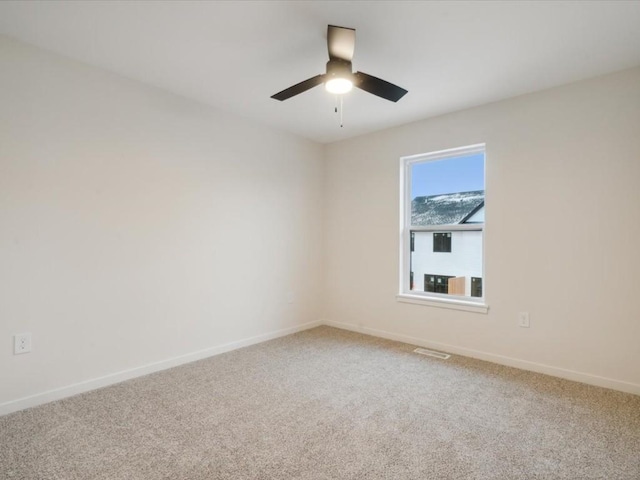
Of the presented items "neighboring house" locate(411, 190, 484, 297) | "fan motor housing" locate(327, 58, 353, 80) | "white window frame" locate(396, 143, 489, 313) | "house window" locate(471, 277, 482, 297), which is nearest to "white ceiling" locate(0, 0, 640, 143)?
"fan motor housing" locate(327, 58, 353, 80)

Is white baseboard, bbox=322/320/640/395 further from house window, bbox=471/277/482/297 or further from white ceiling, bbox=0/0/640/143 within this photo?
white ceiling, bbox=0/0/640/143

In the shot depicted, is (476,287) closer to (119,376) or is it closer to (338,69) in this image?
(338,69)

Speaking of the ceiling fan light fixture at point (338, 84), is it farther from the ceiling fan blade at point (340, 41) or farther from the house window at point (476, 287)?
the house window at point (476, 287)

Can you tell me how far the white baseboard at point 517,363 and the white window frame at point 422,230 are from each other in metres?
0.40

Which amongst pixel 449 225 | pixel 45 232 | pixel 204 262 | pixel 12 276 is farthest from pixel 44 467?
pixel 449 225

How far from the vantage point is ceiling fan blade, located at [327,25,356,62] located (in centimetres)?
198

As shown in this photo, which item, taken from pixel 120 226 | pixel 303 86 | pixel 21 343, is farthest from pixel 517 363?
pixel 21 343

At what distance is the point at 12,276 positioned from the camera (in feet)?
7.32

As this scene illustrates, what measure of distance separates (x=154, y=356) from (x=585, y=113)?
4.02m

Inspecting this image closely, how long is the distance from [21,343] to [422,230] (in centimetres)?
352

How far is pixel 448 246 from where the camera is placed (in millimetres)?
3576

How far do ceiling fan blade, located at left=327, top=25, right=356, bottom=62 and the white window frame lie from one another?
1803 millimetres

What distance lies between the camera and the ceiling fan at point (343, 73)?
2.00 meters

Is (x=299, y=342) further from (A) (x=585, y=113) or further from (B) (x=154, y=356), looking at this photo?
(A) (x=585, y=113)
